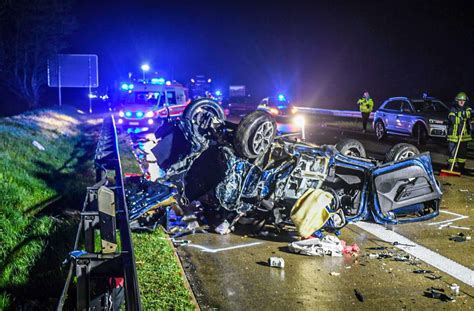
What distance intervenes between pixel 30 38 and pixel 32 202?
28.1 meters

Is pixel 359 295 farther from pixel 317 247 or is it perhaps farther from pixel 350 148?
pixel 350 148

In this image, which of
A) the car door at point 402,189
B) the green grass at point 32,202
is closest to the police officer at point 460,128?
the car door at point 402,189

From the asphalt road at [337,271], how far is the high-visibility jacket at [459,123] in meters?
4.39

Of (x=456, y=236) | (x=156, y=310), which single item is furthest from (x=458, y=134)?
(x=156, y=310)

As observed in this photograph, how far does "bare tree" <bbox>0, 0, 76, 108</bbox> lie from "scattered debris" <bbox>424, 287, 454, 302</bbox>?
3006 cm

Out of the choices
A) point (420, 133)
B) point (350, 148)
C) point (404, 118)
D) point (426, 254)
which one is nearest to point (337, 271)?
point (426, 254)

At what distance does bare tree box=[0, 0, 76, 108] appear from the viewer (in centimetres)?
3123

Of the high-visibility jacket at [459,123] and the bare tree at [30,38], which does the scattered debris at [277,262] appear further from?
the bare tree at [30,38]

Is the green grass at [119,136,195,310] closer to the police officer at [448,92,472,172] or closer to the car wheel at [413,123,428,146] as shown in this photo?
the police officer at [448,92,472,172]

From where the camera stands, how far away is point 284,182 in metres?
6.74

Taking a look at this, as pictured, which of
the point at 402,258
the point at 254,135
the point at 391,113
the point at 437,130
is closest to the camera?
the point at 402,258

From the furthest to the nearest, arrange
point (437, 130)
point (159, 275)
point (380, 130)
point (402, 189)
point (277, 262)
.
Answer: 1. point (380, 130)
2. point (437, 130)
3. point (402, 189)
4. point (277, 262)
5. point (159, 275)

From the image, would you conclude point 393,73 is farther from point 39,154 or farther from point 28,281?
point 28,281

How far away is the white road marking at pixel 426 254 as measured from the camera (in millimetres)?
5285
